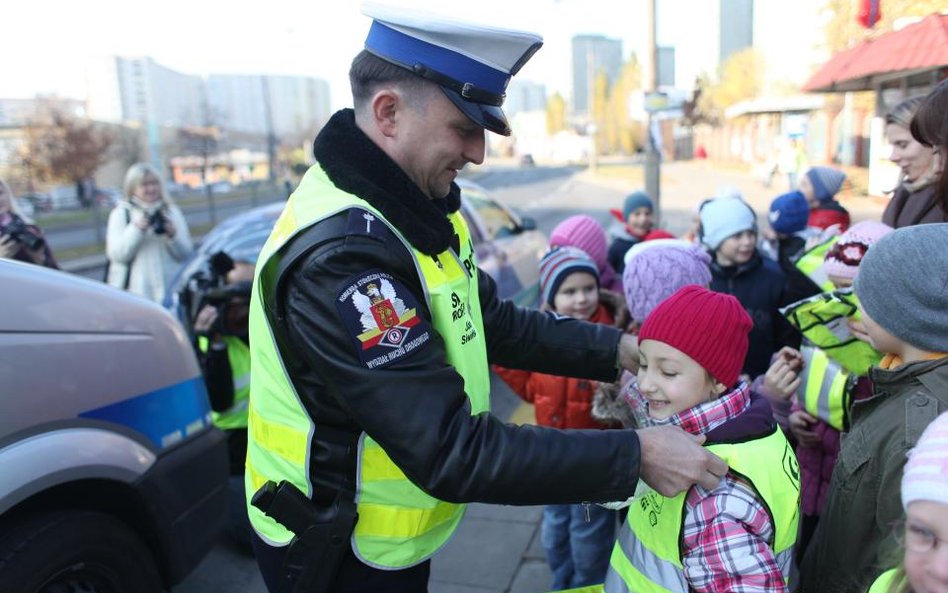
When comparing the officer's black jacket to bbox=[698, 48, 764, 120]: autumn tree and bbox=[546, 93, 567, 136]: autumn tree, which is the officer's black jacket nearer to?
bbox=[698, 48, 764, 120]: autumn tree

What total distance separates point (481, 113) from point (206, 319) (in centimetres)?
236

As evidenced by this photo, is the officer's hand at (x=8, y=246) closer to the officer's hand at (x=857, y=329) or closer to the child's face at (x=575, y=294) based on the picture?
the child's face at (x=575, y=294)

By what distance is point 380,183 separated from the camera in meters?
1.49

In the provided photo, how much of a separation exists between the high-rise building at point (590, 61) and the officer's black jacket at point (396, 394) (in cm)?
6059

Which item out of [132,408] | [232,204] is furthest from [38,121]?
[132,408]

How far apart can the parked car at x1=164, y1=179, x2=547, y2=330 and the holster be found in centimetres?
239

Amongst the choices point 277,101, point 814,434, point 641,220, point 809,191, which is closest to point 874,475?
point 814,434

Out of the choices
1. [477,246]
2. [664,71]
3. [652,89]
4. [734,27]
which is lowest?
[477,246]

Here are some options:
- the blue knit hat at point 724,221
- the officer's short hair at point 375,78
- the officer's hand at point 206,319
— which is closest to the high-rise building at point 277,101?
the officer's hand at point 206,319

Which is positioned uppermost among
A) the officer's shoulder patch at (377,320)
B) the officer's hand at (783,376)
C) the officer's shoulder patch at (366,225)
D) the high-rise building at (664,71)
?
the high-rise building at (664,71)

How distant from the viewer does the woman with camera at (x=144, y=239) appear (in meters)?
5.15

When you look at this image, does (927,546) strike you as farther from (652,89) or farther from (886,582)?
(652,89)

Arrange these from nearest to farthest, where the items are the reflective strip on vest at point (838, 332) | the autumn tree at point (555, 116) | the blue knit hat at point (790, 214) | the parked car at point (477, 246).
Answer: the reflective strip on vest at point (838, 332), the blue knit hat at point (790, 214), the parked car at point (477, 246), the autumn tree at point (555, 116)

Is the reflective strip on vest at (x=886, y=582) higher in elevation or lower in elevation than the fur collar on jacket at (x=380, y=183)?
lower
